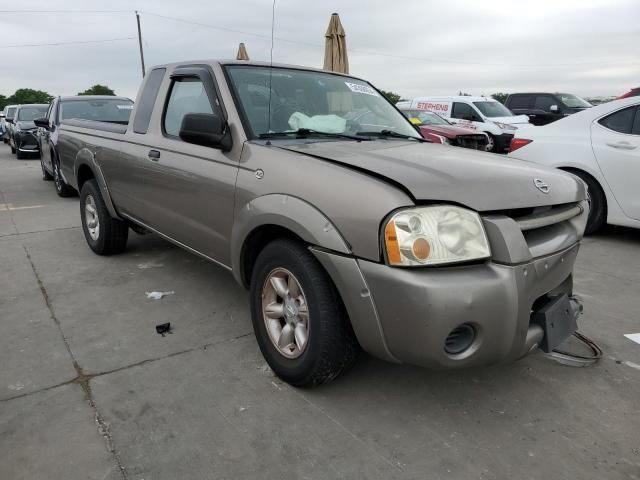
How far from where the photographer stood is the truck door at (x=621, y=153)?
17.3 feet

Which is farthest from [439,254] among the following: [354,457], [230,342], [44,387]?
[44,387]

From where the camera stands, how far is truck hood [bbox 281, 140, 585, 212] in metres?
2.20

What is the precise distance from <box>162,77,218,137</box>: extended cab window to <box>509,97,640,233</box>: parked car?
4.25 metres

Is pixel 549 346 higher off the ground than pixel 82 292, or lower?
higher

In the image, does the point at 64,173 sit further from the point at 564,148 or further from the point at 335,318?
the point at 564,148

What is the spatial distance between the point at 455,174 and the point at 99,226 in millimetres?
3758

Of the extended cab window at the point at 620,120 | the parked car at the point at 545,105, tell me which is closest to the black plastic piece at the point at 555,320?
the extended cab window at the point at 620,120

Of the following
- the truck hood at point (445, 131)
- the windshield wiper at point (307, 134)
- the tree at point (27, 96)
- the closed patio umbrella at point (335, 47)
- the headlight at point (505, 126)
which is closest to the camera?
the windshield wiper at point (307, 134)

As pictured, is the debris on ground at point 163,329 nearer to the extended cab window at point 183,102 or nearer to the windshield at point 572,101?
the extended cab window at point 183,102

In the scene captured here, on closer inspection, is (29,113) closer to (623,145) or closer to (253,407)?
(623,145)

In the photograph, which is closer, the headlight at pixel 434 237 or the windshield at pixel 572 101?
the headlight at pixel 434 237

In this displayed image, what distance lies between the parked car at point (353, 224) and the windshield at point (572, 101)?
13496mm

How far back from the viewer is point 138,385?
273 cm

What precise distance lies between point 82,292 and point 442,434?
120 inches
